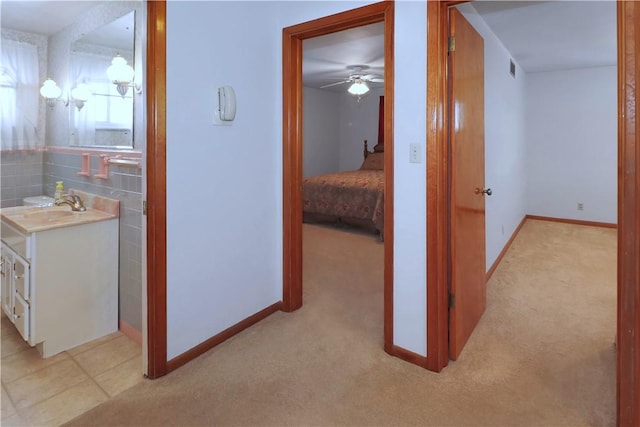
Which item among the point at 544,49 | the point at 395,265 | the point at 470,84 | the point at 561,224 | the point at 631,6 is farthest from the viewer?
the point at 561,224

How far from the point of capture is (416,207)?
203cm

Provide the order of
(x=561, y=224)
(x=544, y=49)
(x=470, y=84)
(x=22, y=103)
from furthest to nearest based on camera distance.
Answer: (x=561, y=224) → (x=544, y=49) → (x=22, y=103) → (x=470, y=84)

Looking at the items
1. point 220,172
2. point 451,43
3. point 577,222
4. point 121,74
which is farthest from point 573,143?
point 121,74

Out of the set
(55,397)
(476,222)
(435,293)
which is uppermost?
(476,222)

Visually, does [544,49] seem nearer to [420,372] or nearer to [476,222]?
[476,222]

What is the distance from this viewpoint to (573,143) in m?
5.68

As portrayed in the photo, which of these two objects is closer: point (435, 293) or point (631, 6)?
point (631, 6)

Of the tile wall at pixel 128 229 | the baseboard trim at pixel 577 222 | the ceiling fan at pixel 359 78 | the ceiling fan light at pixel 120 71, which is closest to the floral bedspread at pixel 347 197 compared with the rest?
the ceiling fan at pixel 359 78

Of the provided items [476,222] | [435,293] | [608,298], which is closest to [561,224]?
[608,298]

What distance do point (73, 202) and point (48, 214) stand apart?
16 cm

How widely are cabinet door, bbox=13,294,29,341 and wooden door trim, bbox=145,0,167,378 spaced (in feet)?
2.60

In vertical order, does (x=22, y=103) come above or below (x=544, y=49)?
below

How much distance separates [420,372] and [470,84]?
1.67m

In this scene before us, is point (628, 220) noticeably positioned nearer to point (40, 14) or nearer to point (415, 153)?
point (415, 153)
